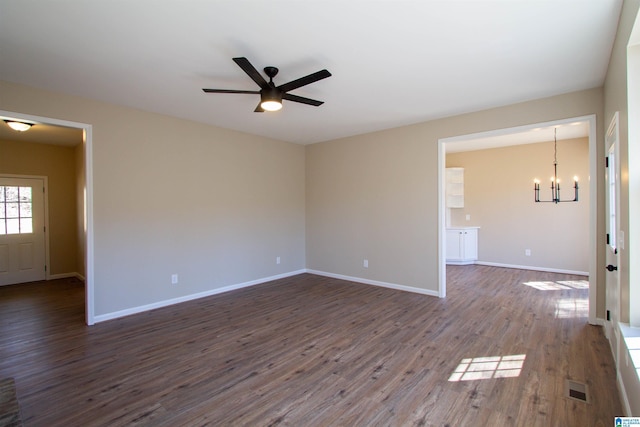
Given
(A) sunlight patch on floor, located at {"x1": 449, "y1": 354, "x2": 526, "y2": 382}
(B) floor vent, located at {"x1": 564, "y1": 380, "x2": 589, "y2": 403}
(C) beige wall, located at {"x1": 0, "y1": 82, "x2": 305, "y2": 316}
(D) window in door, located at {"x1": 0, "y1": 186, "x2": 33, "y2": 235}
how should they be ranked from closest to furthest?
(B) floor vent, located at {"x1": 564, "y1": 380, "x2": 589, "y2": 403} → (A) sunlight patch on floor, located at {"x1": 449, "y1": 354, "x2": 526, "y2": 382} → (C) beige wall, located at {"x1": 0, "y1": 82, "x2": 305, "y2": 316} → (D) window in door, located at {"x1": 0, "y1": 186, "x2": 33, "y2": 235}

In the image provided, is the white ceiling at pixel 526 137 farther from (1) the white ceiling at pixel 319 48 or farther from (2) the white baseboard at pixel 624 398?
(2) the white baseboard at pixel 624 398

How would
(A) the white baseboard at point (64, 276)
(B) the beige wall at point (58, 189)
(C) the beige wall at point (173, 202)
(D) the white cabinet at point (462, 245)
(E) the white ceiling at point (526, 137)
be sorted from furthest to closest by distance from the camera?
(D) the white cabinet at point (462, 245) → (A) the white baseboard at point (64, 276) → (B) the beige wall at point (58, 189) → (E) the white ceiling at point (526, 137) → (C) the beige wall at point (173, 202)

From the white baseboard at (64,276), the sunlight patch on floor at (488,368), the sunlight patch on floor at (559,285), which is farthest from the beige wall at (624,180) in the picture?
the white baseboard at (64,276)

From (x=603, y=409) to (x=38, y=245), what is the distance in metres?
8.68

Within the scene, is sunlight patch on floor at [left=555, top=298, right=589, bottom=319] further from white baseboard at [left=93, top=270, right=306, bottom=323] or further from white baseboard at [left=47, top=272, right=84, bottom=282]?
white baseboard at [left=47, top=272, right=84, bottom=282]

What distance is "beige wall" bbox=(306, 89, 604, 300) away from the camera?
4.25 metres

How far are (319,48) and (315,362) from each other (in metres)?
2.80

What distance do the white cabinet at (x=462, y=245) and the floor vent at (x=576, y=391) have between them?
4973mm

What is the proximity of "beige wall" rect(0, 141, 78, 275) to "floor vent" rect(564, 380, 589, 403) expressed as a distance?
836 cm

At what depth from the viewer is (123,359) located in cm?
290

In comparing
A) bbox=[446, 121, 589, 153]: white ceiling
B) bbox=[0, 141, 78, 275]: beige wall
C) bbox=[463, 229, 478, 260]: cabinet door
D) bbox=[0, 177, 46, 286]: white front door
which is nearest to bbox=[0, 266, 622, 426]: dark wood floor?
bbox=[0, 177, 46, 286]: white front door

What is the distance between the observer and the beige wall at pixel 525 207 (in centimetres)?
618

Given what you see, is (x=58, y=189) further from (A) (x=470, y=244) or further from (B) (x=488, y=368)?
(A) (x=470, y=244)

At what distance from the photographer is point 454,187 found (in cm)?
752
